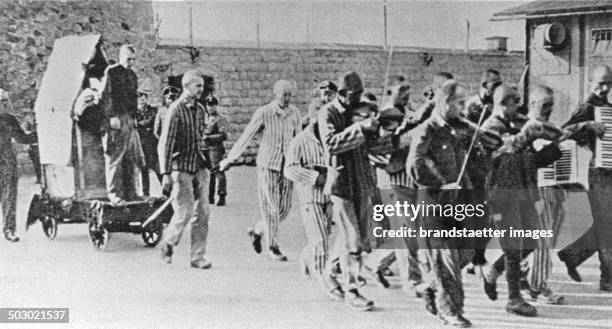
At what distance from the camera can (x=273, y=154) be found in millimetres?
5695

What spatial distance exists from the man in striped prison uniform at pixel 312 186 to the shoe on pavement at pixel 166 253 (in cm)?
103

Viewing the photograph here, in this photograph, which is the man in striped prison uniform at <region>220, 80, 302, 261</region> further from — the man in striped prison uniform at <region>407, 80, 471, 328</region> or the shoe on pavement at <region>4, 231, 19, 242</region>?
the shoe on pavement at <region>4, 231, 19, 242</region>

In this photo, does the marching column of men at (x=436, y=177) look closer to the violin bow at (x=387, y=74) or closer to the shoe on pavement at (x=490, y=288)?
the shoe on pavement at (x=490, y=288)

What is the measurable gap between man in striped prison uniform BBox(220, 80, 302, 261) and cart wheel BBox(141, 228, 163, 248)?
0.70 meters

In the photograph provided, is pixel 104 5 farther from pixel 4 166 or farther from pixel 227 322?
pixel 227 322

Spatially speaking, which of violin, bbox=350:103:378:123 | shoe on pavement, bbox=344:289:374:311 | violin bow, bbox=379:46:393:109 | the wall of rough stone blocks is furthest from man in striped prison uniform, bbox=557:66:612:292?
shoe on pavement, bbox=344:289:374:311

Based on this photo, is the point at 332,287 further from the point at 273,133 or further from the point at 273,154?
the point at 273,133

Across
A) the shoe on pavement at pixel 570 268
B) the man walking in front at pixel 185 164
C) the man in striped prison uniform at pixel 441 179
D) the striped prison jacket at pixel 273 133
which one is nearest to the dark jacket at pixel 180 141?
the man walking in front at pixel 185 164

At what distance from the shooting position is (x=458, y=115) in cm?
508

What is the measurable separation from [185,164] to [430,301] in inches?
77.8

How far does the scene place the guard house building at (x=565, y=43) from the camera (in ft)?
18.7

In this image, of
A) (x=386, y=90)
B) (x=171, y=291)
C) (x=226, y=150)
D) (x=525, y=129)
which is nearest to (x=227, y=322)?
(x=171, y=291)

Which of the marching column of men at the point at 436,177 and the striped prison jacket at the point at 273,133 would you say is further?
the striped prison jacket at the point at 273,133

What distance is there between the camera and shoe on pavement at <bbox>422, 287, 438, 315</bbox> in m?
5.10
